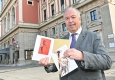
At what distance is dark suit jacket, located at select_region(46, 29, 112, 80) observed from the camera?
3.61ft

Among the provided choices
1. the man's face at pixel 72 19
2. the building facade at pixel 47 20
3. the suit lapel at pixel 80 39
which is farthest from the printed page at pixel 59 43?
the building facade at pixel 47 20

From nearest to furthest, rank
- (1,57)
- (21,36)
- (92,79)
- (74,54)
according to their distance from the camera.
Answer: (74,54) → (92,79) → (21,36) → (1,57)

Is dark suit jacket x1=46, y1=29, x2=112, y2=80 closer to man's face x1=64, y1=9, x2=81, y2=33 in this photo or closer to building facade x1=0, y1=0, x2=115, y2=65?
man's face x1=64, y1=9, x2=81, y2=33

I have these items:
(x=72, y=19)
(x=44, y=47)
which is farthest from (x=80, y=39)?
(x=44, y=47)

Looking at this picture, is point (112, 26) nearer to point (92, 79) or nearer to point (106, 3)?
point (106, 3)

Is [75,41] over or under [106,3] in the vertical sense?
under

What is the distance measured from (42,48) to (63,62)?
257 mm

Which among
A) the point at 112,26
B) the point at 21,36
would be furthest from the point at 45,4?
the point at 112,26

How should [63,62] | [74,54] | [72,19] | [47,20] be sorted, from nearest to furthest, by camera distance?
1. [74,54]
2. [63,62]
3. [72,19]
4. [47,20]

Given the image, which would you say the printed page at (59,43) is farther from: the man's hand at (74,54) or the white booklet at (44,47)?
the man's hand at (74,54)

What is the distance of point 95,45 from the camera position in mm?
1265

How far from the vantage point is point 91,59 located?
110 centimetres

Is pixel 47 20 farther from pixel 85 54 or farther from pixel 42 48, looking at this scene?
pixel 85 54

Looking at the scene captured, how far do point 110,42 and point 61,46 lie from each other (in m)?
13.2
